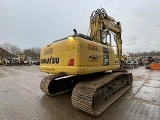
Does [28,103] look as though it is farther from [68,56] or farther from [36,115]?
[68,56]

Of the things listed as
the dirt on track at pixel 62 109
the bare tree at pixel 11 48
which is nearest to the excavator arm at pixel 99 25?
the dirt on track at pixel 62 109

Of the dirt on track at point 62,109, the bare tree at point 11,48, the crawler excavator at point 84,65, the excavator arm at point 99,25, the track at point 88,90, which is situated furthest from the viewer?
the bare tree at point 11,48

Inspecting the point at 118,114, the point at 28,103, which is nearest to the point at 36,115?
the point at 28,103

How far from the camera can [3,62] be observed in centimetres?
3916

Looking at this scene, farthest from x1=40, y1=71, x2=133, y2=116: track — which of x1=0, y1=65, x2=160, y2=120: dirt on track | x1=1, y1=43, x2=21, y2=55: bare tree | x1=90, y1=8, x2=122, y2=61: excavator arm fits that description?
x1=1, y1=43, x2=21, y2=55: bare tree

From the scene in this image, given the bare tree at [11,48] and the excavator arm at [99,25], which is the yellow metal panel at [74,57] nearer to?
the excavator arm at [99,25]

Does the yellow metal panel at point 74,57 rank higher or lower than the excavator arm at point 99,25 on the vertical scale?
lower

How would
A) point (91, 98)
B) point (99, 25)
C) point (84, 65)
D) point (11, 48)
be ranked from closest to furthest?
point (91, 98) < point (84, 65) < point (99, 25) < point (11, 48)

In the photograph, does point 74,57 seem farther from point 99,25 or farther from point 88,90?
point 99,25

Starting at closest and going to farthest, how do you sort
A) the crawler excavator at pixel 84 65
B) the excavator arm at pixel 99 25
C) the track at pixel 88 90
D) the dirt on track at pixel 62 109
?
1. the dirt on track at pixel 62 109
2. the track at pixel 88 90
3. the crawler excavator at pixel 84 65
4. the excavator arm at pixel 99 25

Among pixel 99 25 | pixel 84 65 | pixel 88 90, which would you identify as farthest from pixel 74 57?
pixel 99 25

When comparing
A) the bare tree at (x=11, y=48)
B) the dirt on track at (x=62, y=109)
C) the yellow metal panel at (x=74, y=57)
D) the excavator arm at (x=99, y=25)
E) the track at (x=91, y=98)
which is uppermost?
the bare tree at (x=11, y=48)

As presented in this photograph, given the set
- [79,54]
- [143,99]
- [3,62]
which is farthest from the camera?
[3,62]

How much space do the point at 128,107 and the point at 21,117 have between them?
3502mm
